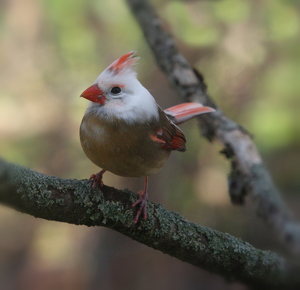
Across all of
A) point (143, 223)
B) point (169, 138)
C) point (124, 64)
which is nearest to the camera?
point (143, 223)


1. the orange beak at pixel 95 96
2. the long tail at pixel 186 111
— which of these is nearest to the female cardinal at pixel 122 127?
the orange beak at pixel 95 96

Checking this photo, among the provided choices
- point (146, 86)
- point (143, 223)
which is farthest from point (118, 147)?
point (146, 86)

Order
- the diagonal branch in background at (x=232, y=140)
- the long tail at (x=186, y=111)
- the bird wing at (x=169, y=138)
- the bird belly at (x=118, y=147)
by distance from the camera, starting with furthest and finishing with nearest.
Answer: the long tail at (x=186, y=111)
the bird wing at (x=169, y=138)
the bird belly at (x=118, y=147)
the diagonal branch in background at (x=232, y=140)

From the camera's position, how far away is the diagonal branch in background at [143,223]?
1676mm

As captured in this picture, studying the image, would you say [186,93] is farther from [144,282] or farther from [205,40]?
[144,282]

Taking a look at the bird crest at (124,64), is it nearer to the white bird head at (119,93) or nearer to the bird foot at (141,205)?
the white bird head at (119,93)

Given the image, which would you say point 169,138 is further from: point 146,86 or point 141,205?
point 146,86

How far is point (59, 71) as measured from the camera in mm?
6613

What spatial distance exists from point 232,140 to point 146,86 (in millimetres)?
3322

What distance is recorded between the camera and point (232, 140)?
279 centimetres

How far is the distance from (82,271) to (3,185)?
527cm

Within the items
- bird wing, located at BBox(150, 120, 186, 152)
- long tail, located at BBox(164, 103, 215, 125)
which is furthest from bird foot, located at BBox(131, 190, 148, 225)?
long tail, located at BBox(164, 103, 215, 125)

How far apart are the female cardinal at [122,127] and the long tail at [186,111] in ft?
1.84

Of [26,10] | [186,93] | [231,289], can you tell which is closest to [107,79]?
[186,93]
